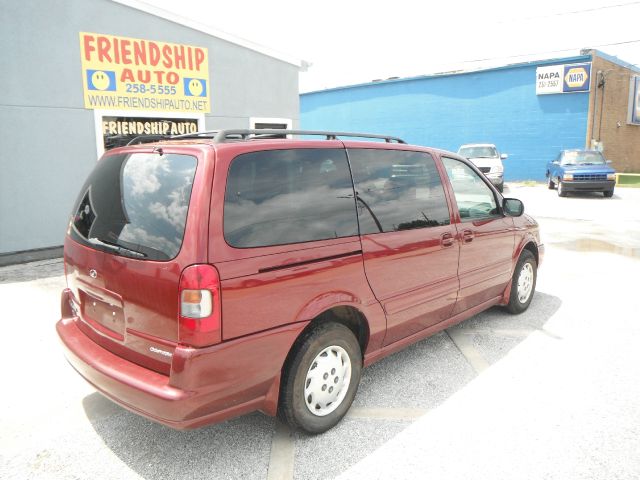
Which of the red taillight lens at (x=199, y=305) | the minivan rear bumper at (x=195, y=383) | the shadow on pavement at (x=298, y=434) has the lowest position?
the shadow on pavement at (x=298, y=434)

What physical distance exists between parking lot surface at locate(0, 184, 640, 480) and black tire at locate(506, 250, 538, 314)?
6.4 inches

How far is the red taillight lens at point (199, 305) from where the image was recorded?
235 cm

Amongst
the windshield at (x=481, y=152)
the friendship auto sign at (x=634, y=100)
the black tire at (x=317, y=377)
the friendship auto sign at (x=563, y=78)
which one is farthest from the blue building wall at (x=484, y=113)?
the black tire at (x=317, y=377)

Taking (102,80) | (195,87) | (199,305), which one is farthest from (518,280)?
(102,80)

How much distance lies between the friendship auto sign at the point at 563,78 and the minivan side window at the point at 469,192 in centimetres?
2197

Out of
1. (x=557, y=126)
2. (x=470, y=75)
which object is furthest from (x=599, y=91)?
(x=470, y=75)

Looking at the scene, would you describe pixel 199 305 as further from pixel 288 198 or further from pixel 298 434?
pixel 298 434

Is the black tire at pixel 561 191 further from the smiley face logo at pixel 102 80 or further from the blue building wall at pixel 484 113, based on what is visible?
the smiley face logo at pixel 102 80

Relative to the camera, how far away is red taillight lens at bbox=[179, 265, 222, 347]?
2354mm

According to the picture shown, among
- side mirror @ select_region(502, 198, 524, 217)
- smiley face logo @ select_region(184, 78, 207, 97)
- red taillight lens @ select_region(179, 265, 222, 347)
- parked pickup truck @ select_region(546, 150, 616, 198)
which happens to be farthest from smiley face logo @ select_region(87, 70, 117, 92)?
parked pickup truck @ select_region(546, 150, 616, 198)

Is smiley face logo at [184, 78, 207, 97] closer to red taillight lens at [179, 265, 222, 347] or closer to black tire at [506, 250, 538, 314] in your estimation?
black tire at [506, 250, 538, 314]

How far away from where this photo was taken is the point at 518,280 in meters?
5.03

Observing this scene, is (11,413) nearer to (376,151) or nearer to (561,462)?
(376,151)

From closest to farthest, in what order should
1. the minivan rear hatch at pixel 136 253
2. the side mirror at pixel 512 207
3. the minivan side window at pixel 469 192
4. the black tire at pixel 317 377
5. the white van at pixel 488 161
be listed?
1. the minivan rear hatch at pixel 136 253
2. the black tire at pixel 317 377
3. the minivan side window at pixel 469 192
4. the side mirror at pixel 512 207
5. the white van at pixel 488 161
